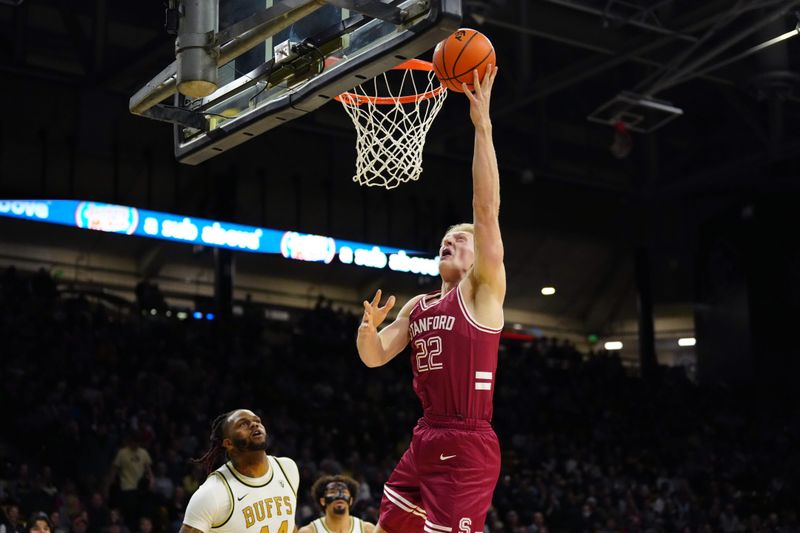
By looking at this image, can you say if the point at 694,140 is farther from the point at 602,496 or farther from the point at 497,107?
the point at 602,496

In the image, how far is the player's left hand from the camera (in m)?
4.84

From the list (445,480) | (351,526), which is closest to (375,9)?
(445,480)

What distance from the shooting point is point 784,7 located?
1540 centimetres

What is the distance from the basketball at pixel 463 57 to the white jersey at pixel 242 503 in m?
2.41

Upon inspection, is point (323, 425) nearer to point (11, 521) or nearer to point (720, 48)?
point (11, 521)

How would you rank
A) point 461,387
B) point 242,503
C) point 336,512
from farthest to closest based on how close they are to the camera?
point 336,512, point 242,503, point 461,387

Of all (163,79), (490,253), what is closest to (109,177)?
(163,79)

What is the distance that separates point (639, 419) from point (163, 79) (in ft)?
59.7

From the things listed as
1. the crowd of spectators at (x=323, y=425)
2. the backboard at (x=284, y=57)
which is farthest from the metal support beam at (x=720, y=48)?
the backboard at (x=284, y=57)

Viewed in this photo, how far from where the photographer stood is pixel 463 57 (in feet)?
17.3

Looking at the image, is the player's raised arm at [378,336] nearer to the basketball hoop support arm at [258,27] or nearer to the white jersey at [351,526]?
the basketball hoop support arm at [258,27]

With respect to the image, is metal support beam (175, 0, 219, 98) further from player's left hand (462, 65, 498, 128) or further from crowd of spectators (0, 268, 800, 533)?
crowd of spectators (0, 268, 800, 533)

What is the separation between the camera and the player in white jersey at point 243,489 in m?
5.82

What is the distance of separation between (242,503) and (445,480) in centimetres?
160
